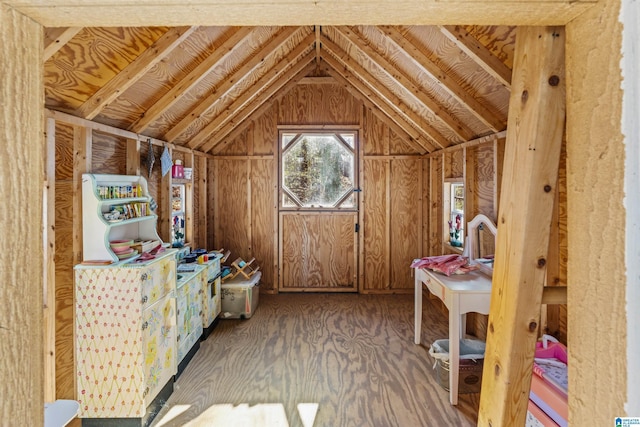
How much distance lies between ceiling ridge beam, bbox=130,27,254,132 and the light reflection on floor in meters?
2.30

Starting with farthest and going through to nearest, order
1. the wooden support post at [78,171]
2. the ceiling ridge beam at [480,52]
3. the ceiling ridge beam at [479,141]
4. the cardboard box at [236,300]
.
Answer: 1. the cardboard box at [236,300]
2. the ceiling ridge beam at [479,141]
3. the wooden support post at [78,171]
4. the ceiling ridge beam at [480,52]

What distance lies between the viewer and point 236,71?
10.7 feet

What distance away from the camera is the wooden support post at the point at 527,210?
27.2 inches

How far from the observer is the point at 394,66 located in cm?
321

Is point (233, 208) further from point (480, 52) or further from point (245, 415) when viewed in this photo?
point (480, 52)

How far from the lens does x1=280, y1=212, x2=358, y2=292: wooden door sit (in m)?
5.21

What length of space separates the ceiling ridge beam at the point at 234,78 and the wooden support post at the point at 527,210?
2.83 meters

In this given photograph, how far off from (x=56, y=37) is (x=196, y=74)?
1.20 m

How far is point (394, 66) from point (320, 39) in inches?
47.6

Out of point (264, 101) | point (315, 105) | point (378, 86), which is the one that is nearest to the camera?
point (378, 86)

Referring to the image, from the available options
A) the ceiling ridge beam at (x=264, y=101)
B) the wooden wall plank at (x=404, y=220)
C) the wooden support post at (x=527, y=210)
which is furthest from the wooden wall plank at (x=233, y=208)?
the wooden support post at (x=527, y=210)

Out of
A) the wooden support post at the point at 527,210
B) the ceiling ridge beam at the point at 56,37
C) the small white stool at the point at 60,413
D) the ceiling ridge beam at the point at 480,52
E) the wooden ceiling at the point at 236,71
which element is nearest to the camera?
the wooden support post at the point at 527,210

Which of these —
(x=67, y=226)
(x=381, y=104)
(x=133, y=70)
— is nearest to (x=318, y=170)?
(x=381, y=104)

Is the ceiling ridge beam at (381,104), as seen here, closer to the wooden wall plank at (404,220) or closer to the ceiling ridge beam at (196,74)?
the wooden wall plank at (404,220)
